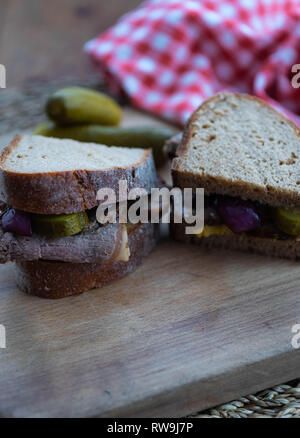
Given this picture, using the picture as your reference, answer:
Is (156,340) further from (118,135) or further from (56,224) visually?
(118,135)

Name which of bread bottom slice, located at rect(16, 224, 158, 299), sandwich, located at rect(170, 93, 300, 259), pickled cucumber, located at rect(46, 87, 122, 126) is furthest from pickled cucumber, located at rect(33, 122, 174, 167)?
bread bottom slice, located at rect(16, 224, 158, 299)

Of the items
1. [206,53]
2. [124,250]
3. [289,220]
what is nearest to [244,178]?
[289,220]

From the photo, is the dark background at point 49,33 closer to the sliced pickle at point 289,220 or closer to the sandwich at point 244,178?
the sandwich at point 244,178

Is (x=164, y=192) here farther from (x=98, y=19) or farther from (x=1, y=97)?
(x=98, y=19)

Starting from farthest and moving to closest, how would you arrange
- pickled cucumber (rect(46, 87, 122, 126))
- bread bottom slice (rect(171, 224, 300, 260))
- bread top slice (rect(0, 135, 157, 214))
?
pickled cucumber (rect(46, 87, 122, 126)), bread bottom slice (rect(171, 224, 300, 260)), bread top slice (rect(0, 135, 157, 214))

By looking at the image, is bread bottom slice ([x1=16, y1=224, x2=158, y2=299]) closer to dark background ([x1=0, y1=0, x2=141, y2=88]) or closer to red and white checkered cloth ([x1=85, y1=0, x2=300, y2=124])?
red and white checkered cloth ([x1=85, y1=0, x2=300, y2=124])

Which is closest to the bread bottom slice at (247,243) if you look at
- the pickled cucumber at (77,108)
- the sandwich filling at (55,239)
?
the sandwich filling at (55,239)
